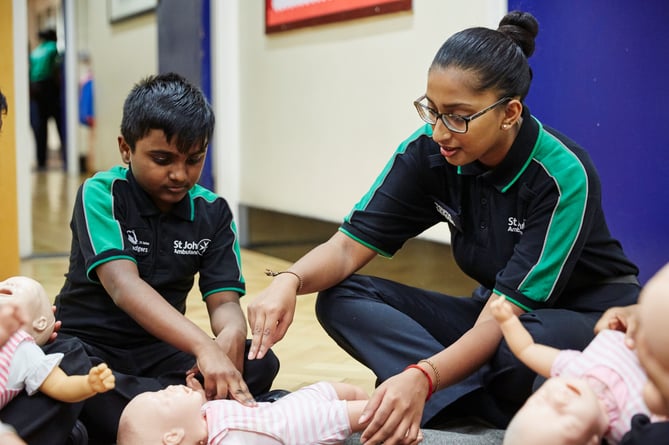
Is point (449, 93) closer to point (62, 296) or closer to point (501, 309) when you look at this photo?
point (501, 309)

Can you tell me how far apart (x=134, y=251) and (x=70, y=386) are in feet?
1.21

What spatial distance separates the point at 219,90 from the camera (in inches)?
159

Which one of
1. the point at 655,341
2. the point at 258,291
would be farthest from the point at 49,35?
the point at 655,341

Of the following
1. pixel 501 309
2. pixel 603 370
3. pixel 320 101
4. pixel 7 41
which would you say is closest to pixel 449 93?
pixel 501 309

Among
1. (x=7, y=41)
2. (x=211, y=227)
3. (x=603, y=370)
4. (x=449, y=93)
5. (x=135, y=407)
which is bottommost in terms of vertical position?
(x=135, y=407)

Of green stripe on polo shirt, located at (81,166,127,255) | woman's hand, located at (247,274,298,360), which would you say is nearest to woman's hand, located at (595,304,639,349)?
woman's hand, located at (247,274,298,360)

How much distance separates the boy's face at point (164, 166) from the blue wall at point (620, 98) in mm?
1109

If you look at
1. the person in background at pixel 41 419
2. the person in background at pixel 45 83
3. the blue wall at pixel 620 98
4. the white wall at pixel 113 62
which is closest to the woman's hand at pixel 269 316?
the person in background at pixel 41 419

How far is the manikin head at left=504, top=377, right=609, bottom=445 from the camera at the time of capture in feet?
3.72

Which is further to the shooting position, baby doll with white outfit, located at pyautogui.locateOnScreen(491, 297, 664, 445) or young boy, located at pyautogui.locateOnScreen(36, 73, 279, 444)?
young boy, located at pyautogui.locateOnScreen(36, 73, 279, 444)

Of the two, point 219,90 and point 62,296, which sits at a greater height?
point 219,90

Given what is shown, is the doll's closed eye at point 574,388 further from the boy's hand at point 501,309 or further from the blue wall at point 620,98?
the blue wall at point 620,98

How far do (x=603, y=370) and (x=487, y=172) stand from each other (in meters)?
0.49

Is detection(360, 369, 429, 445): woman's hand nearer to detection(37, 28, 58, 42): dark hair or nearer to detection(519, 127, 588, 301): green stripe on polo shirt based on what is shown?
detection(519, 127, 588, 301): green stripe on polo shirt
